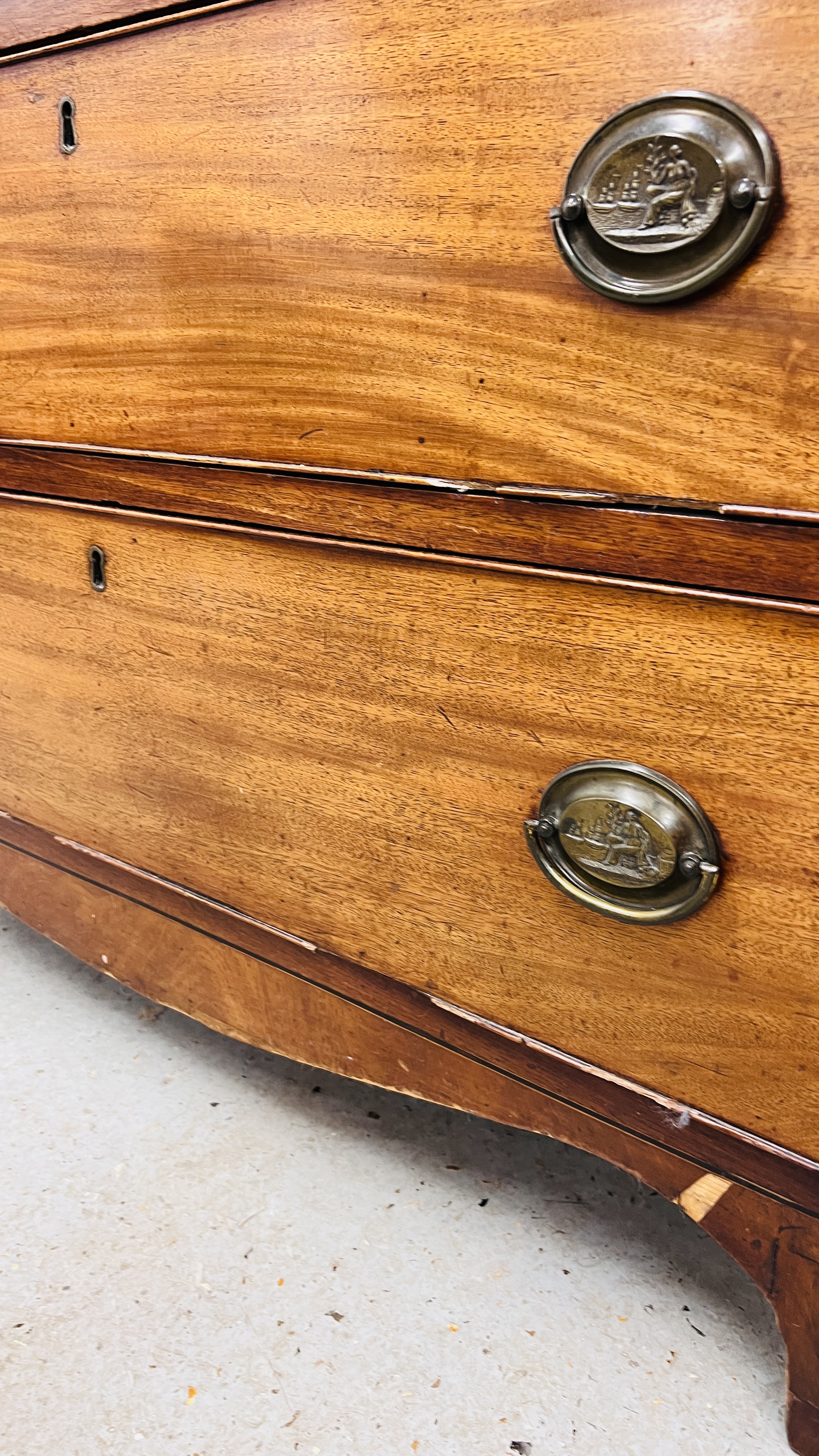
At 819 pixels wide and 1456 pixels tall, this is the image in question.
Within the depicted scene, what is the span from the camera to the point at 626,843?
2.02 feet

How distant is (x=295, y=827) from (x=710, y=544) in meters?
0.37

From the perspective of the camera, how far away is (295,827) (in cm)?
79

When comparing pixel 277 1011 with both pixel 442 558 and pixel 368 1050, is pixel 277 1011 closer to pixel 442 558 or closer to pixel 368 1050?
pixel 368 1050

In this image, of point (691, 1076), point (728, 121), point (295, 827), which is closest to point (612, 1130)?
point (691, 1076)

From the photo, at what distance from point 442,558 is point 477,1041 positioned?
0.33 meters

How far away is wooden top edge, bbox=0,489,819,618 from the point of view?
55 centimetres

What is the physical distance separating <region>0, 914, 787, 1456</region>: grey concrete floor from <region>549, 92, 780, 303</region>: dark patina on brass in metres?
0.68

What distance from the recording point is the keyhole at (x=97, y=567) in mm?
844

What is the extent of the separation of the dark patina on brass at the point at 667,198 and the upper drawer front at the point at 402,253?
0.04ft

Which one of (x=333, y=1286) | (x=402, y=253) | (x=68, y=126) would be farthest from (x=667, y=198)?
(x=333, y=1286)

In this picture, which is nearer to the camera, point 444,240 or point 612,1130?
point 444,240

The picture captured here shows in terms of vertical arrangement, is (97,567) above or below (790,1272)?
above

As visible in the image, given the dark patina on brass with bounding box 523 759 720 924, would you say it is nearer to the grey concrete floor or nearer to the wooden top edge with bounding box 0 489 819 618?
the wooden top edge with bounding box 0 489 819 618

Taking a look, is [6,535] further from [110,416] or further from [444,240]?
[444,240]
